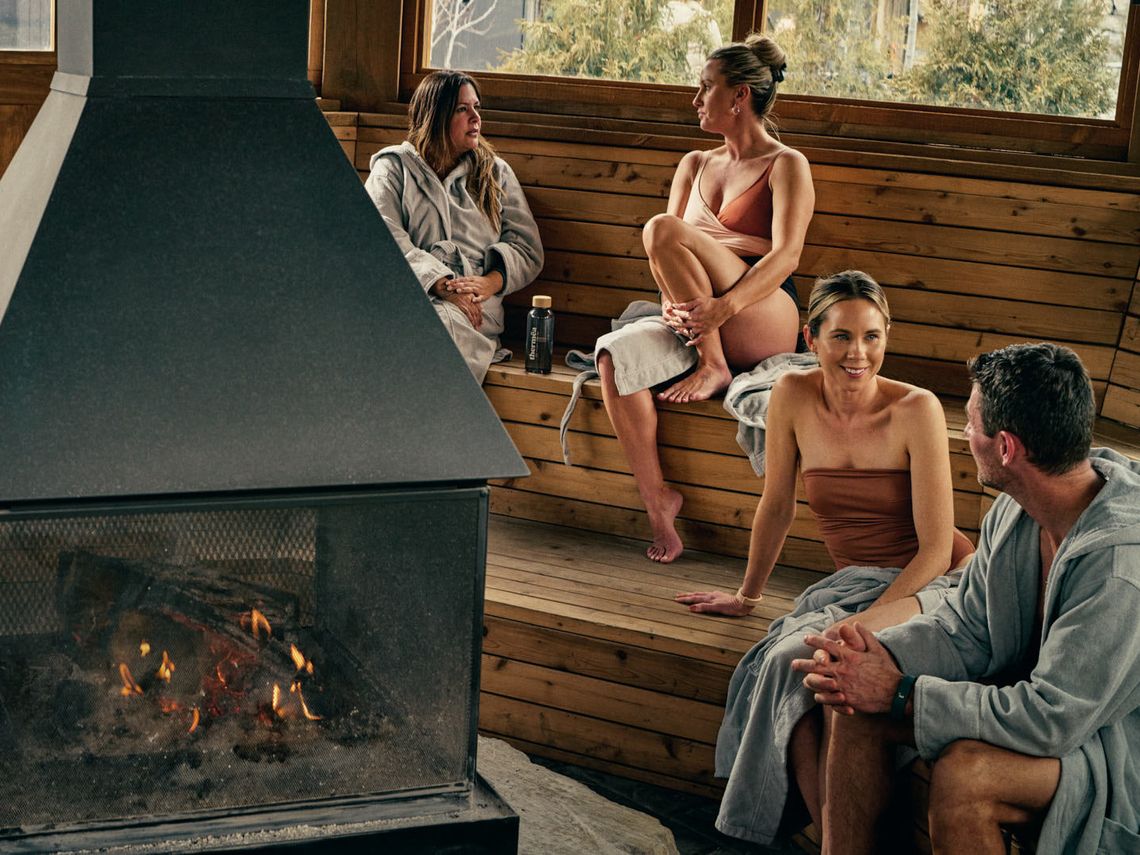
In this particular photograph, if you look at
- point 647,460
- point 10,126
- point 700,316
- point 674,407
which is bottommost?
point 647,460

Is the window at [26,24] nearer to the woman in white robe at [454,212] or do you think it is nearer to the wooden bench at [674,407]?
the wooden bench at [674,407]

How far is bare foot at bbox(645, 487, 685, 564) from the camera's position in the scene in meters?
3.12

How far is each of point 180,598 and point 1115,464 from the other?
52.3 inches

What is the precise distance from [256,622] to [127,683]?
0.61 feet

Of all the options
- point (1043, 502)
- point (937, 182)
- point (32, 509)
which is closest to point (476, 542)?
point (32, 509)

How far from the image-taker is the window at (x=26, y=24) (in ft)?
12.4

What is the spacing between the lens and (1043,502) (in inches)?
77.9

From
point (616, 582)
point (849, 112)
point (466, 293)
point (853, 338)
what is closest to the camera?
point (853, 338)

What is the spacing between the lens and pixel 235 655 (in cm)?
185

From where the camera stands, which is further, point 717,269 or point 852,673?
point 717,269

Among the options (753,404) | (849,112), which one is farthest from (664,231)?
(849,112)

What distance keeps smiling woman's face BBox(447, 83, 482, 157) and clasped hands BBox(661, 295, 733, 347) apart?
30.4 inches

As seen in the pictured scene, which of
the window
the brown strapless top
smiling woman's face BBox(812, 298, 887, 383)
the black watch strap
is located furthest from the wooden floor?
the window

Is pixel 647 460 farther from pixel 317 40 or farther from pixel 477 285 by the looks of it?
pixel 317 40
